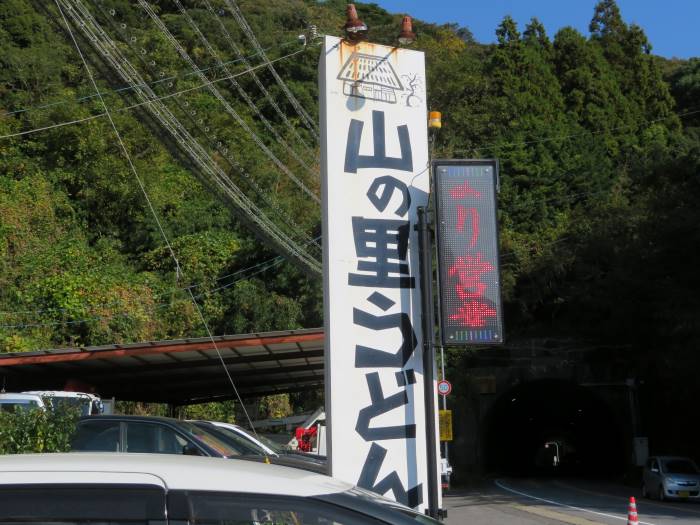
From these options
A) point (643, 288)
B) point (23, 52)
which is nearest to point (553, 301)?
point (643, 288)

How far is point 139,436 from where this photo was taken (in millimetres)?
10438

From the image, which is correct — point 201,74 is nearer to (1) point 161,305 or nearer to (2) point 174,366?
(1) point 161,305

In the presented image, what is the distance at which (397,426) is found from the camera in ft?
27.3

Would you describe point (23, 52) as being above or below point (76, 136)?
above

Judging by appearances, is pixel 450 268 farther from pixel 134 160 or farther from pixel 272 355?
pixel 134 160

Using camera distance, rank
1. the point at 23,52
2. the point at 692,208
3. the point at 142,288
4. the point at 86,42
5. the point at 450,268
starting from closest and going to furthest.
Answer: the point at 450,268
the point at 86,42
the point at 692,208
the point at 142,288
the point at 23,52

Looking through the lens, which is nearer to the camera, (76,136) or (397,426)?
(397,426)

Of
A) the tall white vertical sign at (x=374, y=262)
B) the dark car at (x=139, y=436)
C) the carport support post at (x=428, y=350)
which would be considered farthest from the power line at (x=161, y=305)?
the carport support post at (x=428, y=350)

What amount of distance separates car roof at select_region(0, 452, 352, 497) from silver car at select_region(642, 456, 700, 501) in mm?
25650

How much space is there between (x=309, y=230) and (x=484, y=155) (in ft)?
49.3

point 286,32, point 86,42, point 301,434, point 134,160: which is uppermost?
point 286,32

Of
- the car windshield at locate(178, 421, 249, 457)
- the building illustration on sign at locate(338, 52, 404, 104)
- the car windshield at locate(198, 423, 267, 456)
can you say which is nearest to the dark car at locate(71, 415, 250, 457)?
the car windshield at locate(178, 421, 249, 457)

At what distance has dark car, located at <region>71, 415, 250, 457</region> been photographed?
1031 cm

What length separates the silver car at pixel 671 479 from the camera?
85.8 ft
